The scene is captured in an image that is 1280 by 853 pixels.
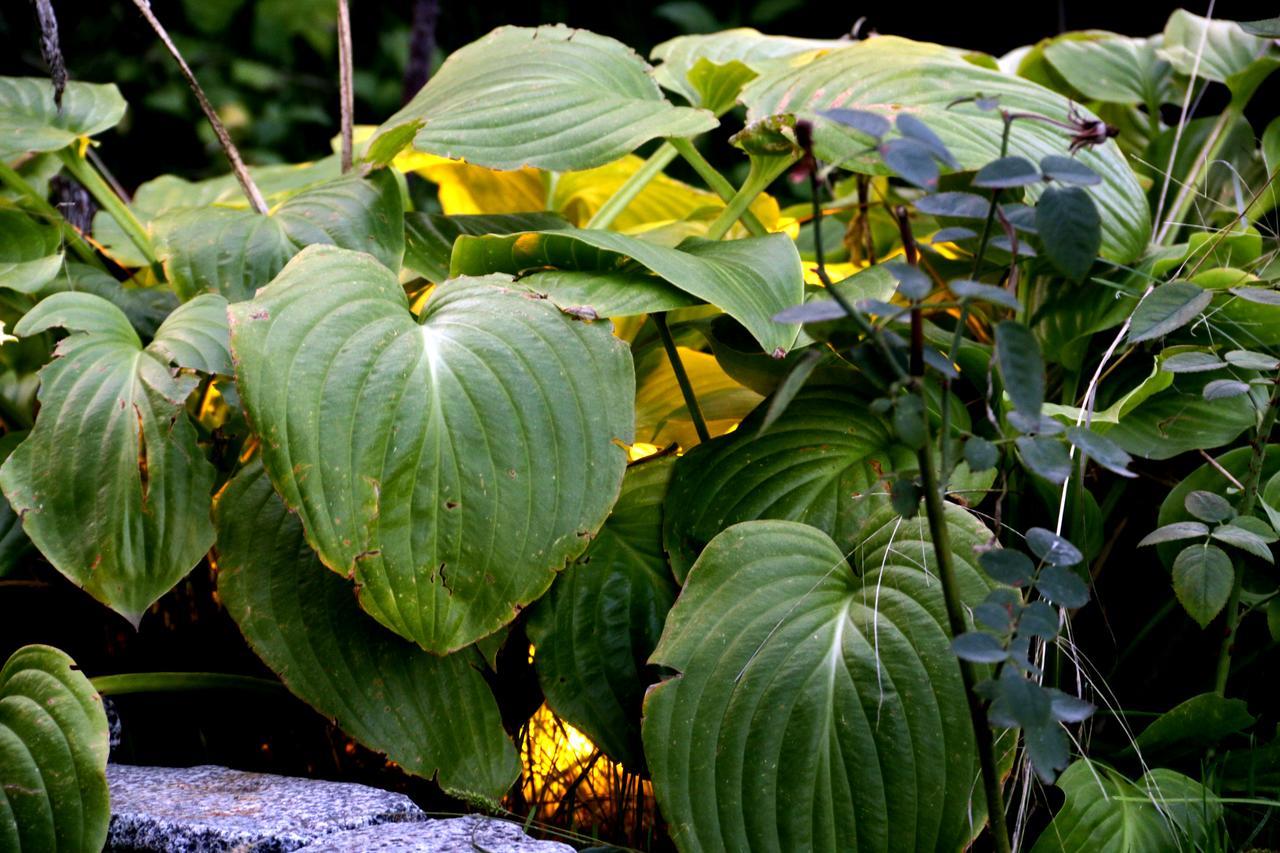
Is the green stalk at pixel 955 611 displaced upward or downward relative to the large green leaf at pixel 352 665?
upward

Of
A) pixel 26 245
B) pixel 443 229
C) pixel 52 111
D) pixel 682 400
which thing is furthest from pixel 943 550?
pixel 52 111

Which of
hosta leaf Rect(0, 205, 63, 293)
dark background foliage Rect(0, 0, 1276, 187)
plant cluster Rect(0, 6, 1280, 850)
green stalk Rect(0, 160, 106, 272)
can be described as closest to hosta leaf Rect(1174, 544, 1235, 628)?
plant cluster Rect(0, 6, 1280, 850)

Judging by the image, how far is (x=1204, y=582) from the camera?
0.91 metres

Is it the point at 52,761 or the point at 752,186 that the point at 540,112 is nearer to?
the point at 752,186

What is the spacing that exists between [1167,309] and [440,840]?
30.1 inches

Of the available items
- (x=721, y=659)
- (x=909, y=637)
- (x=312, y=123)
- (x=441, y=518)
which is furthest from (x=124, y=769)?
(x=312, y=123)

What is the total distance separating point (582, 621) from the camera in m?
1.04

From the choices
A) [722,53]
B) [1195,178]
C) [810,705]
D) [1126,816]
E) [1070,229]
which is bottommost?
[1126,816]

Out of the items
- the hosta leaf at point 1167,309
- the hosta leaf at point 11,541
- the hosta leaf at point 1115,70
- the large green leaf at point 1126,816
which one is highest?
the hosta leaf at point 1115,70

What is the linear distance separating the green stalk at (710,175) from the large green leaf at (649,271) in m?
0.15

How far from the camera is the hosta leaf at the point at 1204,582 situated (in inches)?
35.8

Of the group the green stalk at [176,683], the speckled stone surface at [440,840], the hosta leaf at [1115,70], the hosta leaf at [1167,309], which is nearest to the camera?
the speckled stone surface at [440,840]

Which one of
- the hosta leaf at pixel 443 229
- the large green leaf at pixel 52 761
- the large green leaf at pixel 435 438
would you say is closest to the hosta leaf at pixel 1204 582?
the large green leaf at pixel 435 438

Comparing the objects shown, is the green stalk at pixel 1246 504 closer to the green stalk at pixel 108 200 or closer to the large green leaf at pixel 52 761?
the large green leaf at pixel 52 761
